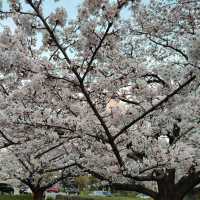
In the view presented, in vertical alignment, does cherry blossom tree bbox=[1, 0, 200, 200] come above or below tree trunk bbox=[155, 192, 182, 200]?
above

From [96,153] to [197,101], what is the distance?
2.43 meters

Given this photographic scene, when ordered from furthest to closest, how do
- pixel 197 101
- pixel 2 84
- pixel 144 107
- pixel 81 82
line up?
pixel 197 101, pixel 2 84, pixel 144 107, pixel 81 82

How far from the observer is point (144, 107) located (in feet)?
23.8

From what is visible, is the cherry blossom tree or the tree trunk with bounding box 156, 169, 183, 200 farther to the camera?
the tree trunk with bounding box 156, 169, 183, 200

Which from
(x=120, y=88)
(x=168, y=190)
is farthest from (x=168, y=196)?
(x=120, y=88)

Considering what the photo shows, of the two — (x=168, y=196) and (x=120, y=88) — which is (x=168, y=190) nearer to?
Result: (x=168, y=196)

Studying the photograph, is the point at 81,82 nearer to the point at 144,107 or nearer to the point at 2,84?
the point at 144,107

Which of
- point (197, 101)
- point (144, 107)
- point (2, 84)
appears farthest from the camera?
point (197, 101)

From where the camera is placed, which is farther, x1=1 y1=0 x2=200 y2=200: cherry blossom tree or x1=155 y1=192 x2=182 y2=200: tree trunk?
x1=155 y1=192 x2=182 y2=200: tree trunk

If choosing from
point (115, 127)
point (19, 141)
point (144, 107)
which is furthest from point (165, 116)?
point (19, 141)

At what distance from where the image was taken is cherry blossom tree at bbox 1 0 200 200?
5.55 meters

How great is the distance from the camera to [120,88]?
6879 mm

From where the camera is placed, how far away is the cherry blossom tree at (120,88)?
18.2 ft

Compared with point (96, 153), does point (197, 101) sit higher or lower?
higher
